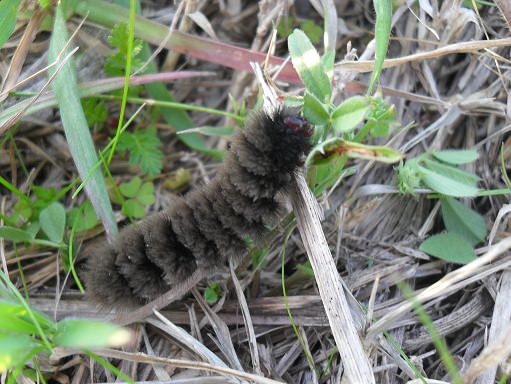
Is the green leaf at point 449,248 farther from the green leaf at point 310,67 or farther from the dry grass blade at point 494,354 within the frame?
the green leaf at point 310,67

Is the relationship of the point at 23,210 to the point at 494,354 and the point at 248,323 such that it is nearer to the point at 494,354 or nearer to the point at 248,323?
the point at 248,323

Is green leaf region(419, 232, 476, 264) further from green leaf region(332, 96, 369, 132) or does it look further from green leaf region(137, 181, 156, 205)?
green leaf region(137, 181, 156, 205)

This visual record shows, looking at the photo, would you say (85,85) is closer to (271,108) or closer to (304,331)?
(271,108)

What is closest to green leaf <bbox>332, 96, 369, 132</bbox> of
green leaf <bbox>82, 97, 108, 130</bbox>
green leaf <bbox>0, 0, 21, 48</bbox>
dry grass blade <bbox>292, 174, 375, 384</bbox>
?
dry grass blade <bbox>292, 174, 375, 384</bbox>

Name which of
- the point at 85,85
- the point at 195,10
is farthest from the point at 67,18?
the point at 195,10

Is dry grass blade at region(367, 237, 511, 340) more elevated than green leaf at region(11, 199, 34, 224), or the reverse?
dry grass blade at region(367, 237, 511, 340)

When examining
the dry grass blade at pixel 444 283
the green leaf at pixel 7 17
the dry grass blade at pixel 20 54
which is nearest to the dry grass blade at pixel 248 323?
the dry grass blade at pixel 444 283
